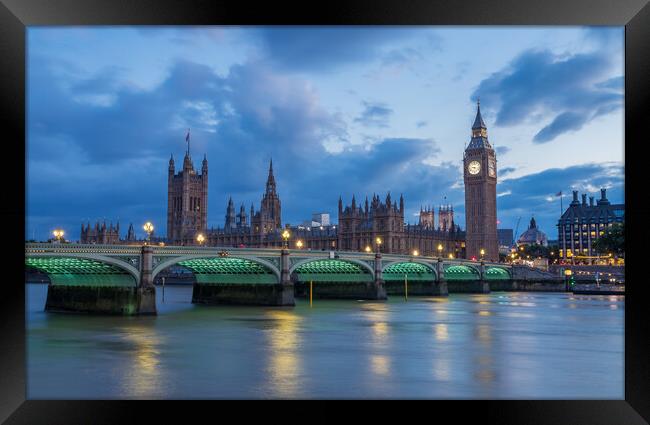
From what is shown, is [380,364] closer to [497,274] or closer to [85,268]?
[85,268]

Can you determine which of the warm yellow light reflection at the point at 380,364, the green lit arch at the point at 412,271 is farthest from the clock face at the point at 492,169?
the warm yellow light reflection at the point at 380,364

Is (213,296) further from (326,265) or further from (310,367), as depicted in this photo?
(310,367)

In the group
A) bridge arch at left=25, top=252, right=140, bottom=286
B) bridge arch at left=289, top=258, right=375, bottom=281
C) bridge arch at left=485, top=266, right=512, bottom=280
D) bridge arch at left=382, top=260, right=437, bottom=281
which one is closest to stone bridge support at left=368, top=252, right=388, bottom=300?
bridge arch at left=289, top=258, right=375, bottom=281

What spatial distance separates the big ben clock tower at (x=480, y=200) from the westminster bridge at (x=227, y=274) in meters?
40.2

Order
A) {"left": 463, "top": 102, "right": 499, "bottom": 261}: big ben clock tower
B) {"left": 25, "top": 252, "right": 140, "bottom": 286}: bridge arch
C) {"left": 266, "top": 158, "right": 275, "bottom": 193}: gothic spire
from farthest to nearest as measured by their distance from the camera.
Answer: {"left": 266, "top": 158, "right": 275, "bottom": 193}: gothic spire → {"left": 463, "top": 102, "right": 499, "bottom": 261}: big ben clock tower → {"left": 25, "top": 252, "right": 140, "bottom": 286}: bridge arch

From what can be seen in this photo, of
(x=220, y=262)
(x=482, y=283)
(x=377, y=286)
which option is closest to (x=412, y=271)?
(x=482, y=283)

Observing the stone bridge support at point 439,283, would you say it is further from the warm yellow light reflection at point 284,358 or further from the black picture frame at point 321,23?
the black picture frame at point 321,23

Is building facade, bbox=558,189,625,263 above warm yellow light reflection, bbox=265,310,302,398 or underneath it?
above

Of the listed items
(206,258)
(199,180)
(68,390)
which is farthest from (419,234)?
(68,390)

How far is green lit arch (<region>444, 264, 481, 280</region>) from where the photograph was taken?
88.6 meters

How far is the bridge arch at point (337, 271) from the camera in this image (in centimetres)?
6500

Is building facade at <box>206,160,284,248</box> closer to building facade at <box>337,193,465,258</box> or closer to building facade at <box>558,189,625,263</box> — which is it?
building facade at <box>337,193,465,258</box>

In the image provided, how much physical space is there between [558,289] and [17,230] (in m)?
94.8

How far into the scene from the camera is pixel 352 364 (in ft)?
75.7
